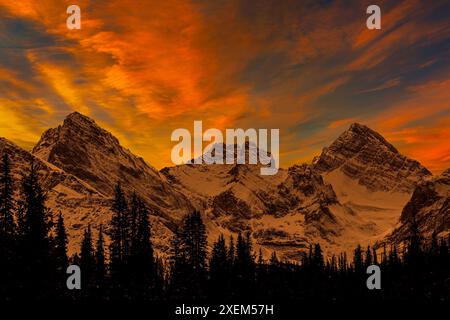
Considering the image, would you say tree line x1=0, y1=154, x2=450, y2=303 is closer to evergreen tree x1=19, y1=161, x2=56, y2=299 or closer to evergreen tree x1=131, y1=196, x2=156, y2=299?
evergreen tree x1=19, y1=161, x2=56, y2=299

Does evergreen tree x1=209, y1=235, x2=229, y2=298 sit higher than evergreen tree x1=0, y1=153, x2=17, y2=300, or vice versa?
evergreen tree x1=0, y1=153, x2=17, y2=300

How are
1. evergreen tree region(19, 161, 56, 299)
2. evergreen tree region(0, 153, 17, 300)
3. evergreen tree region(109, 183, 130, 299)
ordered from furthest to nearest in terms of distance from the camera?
evergreen tree region(109, 183, 130, 299), evergreen tree region(19, 161, 56, 299), evergreen tree region(0, 153, 17, 300)

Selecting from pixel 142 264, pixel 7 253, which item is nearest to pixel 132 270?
pixel 142 264

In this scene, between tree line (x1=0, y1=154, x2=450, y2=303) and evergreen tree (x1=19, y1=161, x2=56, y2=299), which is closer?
evergreen tree (x1=19, y1=161, x2=56, y2=299)

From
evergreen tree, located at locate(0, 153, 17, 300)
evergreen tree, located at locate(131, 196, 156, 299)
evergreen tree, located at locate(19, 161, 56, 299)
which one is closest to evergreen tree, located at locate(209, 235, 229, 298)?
evergreen tree, located at locate(131, 196, 156, 299)

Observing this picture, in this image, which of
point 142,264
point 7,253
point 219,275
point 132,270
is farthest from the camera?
point 219,275

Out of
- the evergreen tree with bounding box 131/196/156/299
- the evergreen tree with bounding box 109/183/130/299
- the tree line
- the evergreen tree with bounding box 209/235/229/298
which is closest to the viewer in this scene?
the tree line

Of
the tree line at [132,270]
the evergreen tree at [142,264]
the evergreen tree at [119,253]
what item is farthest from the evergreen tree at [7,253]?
the evergreen tree at [142,264]

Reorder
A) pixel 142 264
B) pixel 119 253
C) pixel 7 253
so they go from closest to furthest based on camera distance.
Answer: pixel 7 253 → pixel 119 253 → pixel 142 264

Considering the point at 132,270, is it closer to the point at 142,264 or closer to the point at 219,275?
the point at 142,264
